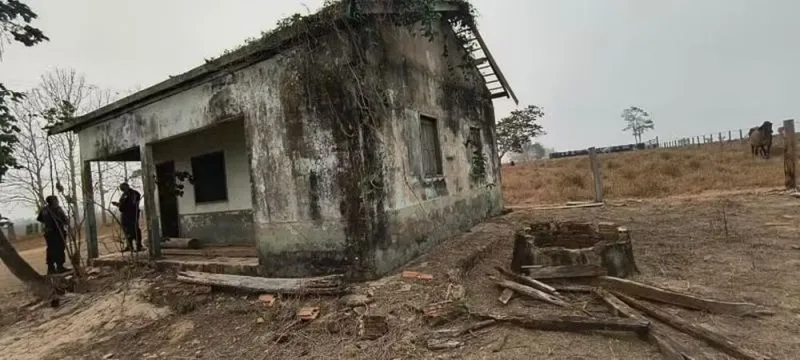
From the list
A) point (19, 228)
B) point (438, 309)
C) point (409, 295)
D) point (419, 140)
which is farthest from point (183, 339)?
point (19, 228)

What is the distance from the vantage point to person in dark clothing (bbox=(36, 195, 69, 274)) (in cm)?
931

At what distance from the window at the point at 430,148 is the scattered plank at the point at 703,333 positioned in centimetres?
397

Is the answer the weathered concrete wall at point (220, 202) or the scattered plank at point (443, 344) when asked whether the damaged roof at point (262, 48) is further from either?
the scattered plank at point (443, 344)

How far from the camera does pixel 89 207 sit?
9.36 m

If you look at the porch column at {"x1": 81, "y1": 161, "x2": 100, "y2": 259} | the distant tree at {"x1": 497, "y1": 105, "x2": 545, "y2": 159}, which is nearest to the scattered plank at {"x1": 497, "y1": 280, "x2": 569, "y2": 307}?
the porch column at {"x1": 81, "y1": 161, "x2": 100, "y2": 259}

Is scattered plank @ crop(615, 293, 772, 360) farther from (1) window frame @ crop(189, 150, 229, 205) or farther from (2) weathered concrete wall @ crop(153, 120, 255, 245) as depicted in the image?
(1) window frame @ crop(189, 150, 229, 205)

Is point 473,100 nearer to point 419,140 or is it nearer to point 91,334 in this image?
point 419,140

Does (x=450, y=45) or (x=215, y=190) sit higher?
(x=450, y=45)

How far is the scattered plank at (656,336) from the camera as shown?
3537mm

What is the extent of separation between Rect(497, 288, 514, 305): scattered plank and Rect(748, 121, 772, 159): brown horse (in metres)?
19.7

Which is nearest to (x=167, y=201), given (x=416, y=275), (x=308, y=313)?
(x=308, y=313)

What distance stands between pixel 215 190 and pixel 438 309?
7.07m

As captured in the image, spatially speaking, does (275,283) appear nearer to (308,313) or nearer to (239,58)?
(308,313)

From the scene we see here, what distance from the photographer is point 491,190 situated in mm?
10984
